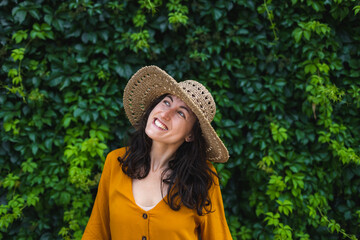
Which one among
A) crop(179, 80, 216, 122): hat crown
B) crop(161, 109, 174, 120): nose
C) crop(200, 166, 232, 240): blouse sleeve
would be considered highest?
crop(179, 80, 216, 122): hat crown

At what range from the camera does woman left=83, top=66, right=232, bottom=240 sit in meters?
1.44

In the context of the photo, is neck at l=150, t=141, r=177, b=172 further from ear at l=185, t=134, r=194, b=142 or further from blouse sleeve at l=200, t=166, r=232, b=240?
blouse sleeve at l=200, t=166, r=232, b=240

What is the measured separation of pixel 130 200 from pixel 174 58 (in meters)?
1.25

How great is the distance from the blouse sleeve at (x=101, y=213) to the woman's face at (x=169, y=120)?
366 millimetres

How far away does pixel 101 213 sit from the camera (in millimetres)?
1631

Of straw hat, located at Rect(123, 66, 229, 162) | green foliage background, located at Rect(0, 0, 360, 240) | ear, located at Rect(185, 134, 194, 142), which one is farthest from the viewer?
green foliage background, located at Rect(0, 0, 360, 240)

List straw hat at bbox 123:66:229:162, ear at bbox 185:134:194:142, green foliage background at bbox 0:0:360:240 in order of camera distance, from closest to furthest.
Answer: straw hat at bbox 123:66:229:162, ear at bbox 185:134:194:142, green foliage background at bbox 0:0:360:240

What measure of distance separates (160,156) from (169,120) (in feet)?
0.82

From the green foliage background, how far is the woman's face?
2.35 feet

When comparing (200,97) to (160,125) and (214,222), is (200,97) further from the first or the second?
(214,222)

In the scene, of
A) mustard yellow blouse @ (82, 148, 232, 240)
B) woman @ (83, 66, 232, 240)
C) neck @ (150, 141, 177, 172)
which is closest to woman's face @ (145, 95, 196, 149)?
woman @ (83, 66, 232, 240)

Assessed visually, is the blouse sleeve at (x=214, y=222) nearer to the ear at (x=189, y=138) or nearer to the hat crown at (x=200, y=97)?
the ear at (x=189, y=138)

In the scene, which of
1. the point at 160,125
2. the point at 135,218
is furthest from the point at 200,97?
the point at 135,218

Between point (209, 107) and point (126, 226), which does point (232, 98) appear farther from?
point (126, 226)
